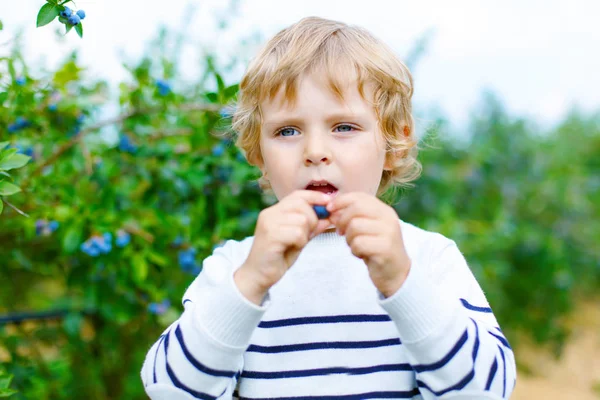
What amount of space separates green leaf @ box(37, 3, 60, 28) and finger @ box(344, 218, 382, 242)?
25.8 inches

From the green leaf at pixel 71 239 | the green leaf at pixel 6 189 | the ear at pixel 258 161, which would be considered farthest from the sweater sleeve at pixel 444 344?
the green leaf at pixel 71 239

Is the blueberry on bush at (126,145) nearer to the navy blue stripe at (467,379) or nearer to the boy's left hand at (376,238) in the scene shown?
the boy's left hand at (376,238)

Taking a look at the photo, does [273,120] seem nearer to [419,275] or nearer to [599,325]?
[419,275]

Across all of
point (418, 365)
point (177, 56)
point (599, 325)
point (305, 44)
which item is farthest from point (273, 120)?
point (599, 325)

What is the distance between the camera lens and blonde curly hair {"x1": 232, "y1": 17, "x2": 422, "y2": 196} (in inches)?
48.4

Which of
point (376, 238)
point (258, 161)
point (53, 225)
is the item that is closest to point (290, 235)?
point (376, 238)

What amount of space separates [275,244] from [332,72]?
14.3 inches

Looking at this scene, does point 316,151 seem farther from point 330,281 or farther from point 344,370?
point 344,370

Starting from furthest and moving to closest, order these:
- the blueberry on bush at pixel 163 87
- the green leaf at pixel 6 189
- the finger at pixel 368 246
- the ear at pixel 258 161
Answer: the blueberry on bush at pixel 163 87 → the ear at pixel 258 161 → the green leaf at pixel 6 189 → the finger at pixel 368 246

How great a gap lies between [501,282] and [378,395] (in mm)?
2619

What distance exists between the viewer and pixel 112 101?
80.1 inches

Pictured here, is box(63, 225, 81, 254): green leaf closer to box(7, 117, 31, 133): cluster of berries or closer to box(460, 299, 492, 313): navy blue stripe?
box(7, 117, 31, 133): cluster of berries

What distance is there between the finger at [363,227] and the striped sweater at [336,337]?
0.30 feet

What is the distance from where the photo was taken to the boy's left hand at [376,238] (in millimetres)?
1021
